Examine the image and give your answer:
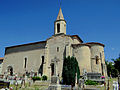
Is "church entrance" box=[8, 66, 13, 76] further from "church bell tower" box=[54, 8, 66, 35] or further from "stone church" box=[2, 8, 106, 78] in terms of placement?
"church bell tower" box=[54, 8, 66, 35]

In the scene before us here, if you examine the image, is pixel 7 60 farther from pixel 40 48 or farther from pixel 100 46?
pixel 100 46

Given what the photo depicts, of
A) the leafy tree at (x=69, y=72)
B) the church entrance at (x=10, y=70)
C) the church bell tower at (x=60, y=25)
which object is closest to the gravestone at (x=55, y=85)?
the leafy tree at (x=69, y=72)

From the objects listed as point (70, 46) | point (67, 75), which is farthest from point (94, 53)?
point (67, 75)

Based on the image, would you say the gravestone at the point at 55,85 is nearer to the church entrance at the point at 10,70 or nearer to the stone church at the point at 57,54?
the stone church at the point at 57,54

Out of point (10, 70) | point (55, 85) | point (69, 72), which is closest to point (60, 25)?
point (69, 72)

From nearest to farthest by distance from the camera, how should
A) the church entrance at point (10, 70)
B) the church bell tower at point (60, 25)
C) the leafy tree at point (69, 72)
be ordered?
the leafy tree at point (69, 72) < the church bell tower at point (60, 25) < the church entrance at point (10, 70)

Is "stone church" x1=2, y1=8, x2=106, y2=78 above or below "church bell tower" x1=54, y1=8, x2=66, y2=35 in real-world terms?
below

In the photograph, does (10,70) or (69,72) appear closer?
(69,72)

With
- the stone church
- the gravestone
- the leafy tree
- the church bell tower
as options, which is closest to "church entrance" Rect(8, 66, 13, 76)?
the stone church

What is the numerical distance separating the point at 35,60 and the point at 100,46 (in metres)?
14.5

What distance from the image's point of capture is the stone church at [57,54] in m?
24.8

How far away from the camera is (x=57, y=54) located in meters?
26.4

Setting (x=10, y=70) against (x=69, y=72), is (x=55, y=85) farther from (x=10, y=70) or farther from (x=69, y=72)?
(x=10, y=70)

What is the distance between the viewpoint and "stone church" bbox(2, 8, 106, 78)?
81.4ft
